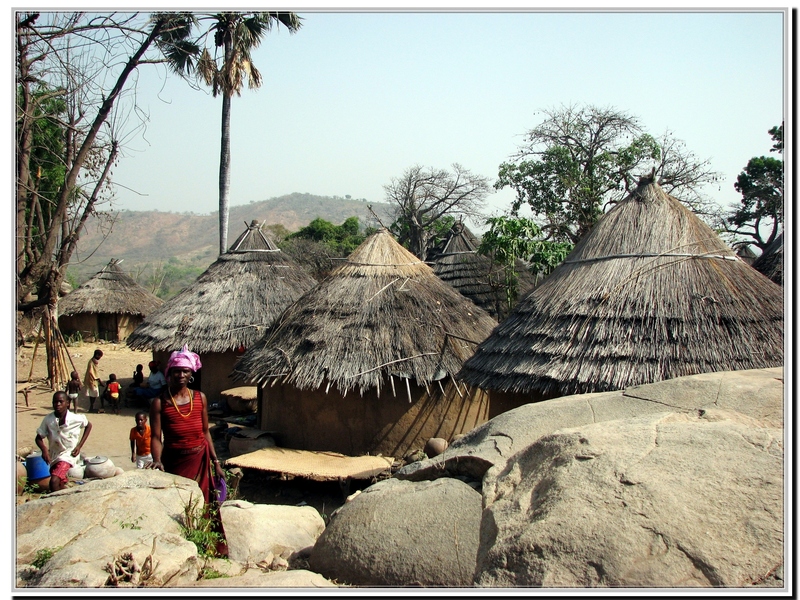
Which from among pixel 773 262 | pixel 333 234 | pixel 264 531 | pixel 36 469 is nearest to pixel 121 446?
pixel 36 469

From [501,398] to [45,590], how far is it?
5.20 m

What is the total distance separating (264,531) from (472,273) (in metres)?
13.3

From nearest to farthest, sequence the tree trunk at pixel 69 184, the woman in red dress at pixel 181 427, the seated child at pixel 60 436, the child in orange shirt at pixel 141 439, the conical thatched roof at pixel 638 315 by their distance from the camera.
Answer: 1. the woman in red dress at pixel 181 427
2. the tree trunk at pixel 69 184
3. the seated child at pixel 60 436
4. the conical thatched roof at pixel 638 315
5. the child in orange shirt at pixel 141 439

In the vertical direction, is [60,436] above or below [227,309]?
below

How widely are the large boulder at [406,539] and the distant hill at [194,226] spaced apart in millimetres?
58270

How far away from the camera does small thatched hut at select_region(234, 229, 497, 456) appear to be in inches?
370

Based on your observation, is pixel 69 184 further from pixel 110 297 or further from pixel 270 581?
pixel 110 297

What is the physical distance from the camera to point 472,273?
17.6m

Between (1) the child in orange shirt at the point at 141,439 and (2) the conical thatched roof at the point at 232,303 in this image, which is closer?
(1) the child in orange shirt at the point at 141,439

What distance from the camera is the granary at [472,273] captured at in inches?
633

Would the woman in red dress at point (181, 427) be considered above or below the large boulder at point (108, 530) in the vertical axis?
above

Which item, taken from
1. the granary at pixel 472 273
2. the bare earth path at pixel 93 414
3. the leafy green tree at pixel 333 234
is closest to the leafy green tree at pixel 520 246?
the granary at pixel 472 273

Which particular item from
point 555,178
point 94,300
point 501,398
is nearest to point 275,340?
point 501,398

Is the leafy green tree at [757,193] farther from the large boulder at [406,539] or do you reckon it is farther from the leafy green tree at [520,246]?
the large boulder at [406,539]
